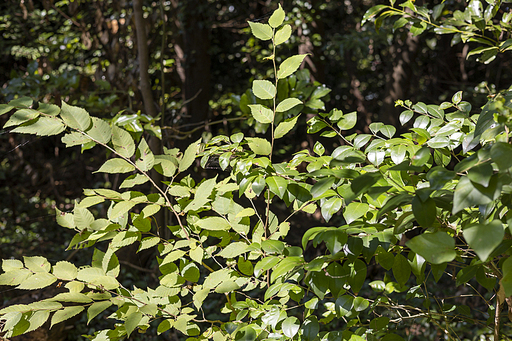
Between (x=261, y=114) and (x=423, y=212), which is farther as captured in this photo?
(x=261, y=114)

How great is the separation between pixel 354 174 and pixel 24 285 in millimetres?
764

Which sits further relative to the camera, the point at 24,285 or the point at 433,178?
the point at 24,285

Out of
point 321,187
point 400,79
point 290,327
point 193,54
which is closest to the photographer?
point 321,187

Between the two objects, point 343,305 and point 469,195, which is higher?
point 469,195

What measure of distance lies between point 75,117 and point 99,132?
0.06 metres

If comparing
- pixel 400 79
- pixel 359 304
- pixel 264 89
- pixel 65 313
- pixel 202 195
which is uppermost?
pixel 264 89

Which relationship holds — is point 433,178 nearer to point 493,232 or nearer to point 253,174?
point 493,232

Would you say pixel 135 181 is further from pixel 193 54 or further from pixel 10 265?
pixel 193 54

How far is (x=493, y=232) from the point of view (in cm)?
46

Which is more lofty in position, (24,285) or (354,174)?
(354,174)

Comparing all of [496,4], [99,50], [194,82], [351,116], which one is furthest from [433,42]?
[351,116]

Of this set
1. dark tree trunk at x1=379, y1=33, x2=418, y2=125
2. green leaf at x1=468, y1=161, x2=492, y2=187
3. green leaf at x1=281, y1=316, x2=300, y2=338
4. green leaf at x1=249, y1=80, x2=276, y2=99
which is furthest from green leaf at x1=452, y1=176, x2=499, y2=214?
dark tree trunk at x1=379, y1=33, x2=418, y2=125

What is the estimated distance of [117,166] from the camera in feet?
2.98

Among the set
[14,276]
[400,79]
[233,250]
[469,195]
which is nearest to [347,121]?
[233,250]
